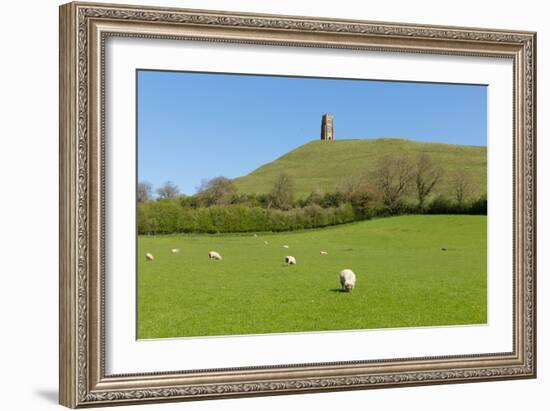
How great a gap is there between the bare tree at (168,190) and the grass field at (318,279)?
0.34 metres

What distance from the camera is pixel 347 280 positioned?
7.69 meters

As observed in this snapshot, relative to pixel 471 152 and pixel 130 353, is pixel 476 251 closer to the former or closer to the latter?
pixel 471 152

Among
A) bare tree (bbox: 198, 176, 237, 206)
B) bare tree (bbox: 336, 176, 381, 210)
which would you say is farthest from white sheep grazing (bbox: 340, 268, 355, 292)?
bare tree (bbox: 198, 176, 237, 206)

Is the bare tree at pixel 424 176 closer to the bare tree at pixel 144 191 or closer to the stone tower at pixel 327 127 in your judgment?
the stone tower at pixel 327 127

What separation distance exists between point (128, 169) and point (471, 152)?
Answer: 3.06m

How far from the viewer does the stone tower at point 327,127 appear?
25.0 feet

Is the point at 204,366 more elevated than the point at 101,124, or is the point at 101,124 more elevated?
the point at 101,124

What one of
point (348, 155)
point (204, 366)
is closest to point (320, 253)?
point (348, 155)

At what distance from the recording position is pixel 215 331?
7250 mm

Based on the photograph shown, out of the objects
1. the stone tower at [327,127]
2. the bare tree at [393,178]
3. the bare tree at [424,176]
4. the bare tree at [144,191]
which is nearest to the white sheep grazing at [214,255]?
the bare tree at [144,191]

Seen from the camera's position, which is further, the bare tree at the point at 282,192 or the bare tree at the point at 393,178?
the bare tree at the point at 393,178

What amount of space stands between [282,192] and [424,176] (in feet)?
4.29

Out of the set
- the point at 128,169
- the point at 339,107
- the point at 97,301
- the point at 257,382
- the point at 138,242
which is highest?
the point at 339,107

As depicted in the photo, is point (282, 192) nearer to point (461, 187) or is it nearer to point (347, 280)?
point (347, 280)
